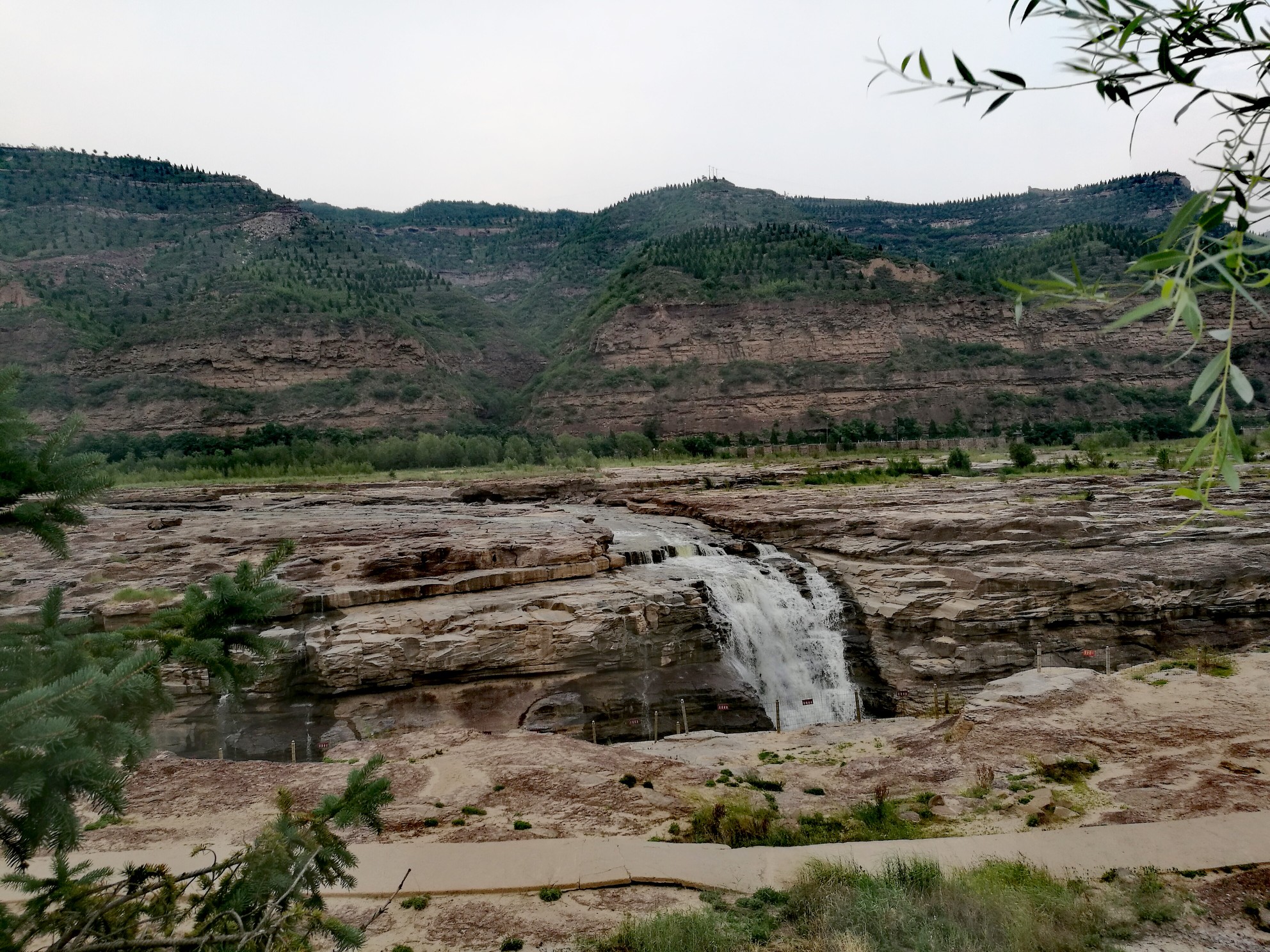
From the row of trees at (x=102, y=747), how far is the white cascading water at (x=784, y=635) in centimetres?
1398

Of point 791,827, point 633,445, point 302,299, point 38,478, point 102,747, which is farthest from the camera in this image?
point 302,299

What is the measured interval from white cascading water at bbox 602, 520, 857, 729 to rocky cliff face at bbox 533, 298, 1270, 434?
160 feet

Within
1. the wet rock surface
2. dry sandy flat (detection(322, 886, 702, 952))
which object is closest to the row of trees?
dry sandy flat (detection(322, 886, 702, 952))

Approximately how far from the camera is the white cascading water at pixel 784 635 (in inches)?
664

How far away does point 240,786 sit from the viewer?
1015 cm

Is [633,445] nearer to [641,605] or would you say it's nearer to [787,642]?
[787,642]

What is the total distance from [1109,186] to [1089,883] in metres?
148

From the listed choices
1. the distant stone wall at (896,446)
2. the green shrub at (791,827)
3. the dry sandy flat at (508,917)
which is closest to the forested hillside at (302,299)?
the distant stone wall at (896,446)

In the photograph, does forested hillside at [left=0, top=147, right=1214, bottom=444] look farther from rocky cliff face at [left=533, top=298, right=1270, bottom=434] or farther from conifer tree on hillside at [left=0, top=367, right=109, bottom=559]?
conifer tree on hillside at [left=0, top=367, right=109, bottom=559]

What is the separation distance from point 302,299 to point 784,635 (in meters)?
68.7

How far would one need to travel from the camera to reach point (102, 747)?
9.67 feet

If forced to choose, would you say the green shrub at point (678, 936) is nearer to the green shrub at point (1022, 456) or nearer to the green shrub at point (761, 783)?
the green shrub at point (761, 783)

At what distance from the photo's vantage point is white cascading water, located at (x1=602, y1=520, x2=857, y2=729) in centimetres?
1686

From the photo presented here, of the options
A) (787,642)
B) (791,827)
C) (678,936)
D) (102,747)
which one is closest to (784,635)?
(787,642)
